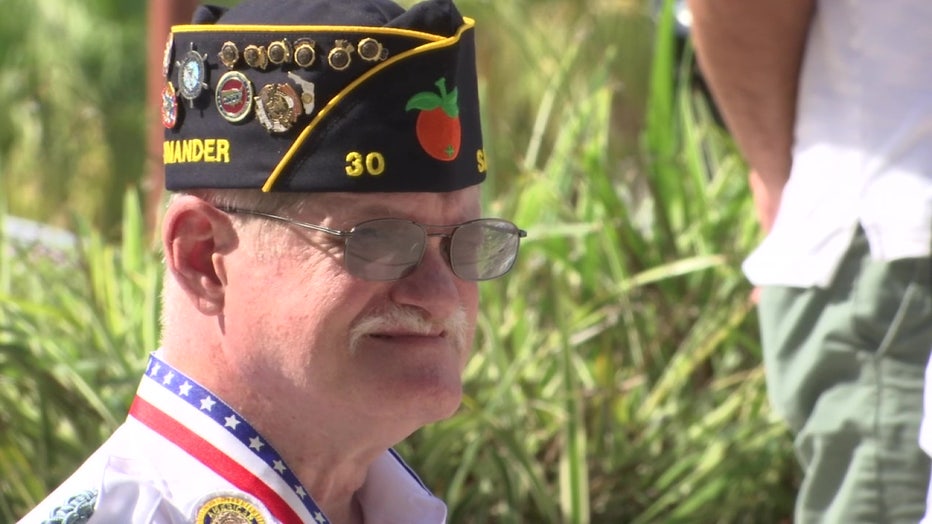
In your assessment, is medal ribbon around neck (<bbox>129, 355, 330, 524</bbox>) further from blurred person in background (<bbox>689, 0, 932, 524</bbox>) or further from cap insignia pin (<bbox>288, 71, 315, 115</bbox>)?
blurred person in background (<bbox>689, 0, 932, 524</bbox>)

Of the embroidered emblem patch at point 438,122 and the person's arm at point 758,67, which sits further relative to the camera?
the person's arm at point 758,67

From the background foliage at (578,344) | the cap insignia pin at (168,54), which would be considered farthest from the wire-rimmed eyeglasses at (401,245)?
the background foliage at (578,344)

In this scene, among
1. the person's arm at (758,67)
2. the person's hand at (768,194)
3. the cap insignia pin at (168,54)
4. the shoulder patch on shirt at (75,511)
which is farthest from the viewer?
the person's hand at (768,194)

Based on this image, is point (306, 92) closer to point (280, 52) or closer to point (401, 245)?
point (280, 52)

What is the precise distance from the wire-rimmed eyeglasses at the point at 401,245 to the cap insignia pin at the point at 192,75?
15 cm

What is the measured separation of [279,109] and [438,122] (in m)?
0.20

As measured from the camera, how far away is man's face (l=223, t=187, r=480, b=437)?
1682 millimetres

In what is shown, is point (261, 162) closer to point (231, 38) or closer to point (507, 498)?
point (231, 38)

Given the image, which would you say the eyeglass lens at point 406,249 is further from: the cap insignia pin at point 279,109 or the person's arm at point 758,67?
the person's arm at point 758,67

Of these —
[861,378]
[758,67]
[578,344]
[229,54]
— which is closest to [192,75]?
[229,54]

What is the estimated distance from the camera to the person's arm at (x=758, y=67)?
7.78 feet

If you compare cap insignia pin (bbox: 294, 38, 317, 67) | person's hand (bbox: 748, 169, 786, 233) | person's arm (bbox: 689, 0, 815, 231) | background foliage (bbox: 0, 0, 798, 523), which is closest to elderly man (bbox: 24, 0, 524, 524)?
cap insignia pin (bbox: 294, 38, 317, 67)

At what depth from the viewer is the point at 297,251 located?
1.69 meters

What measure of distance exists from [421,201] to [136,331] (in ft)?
5.40
